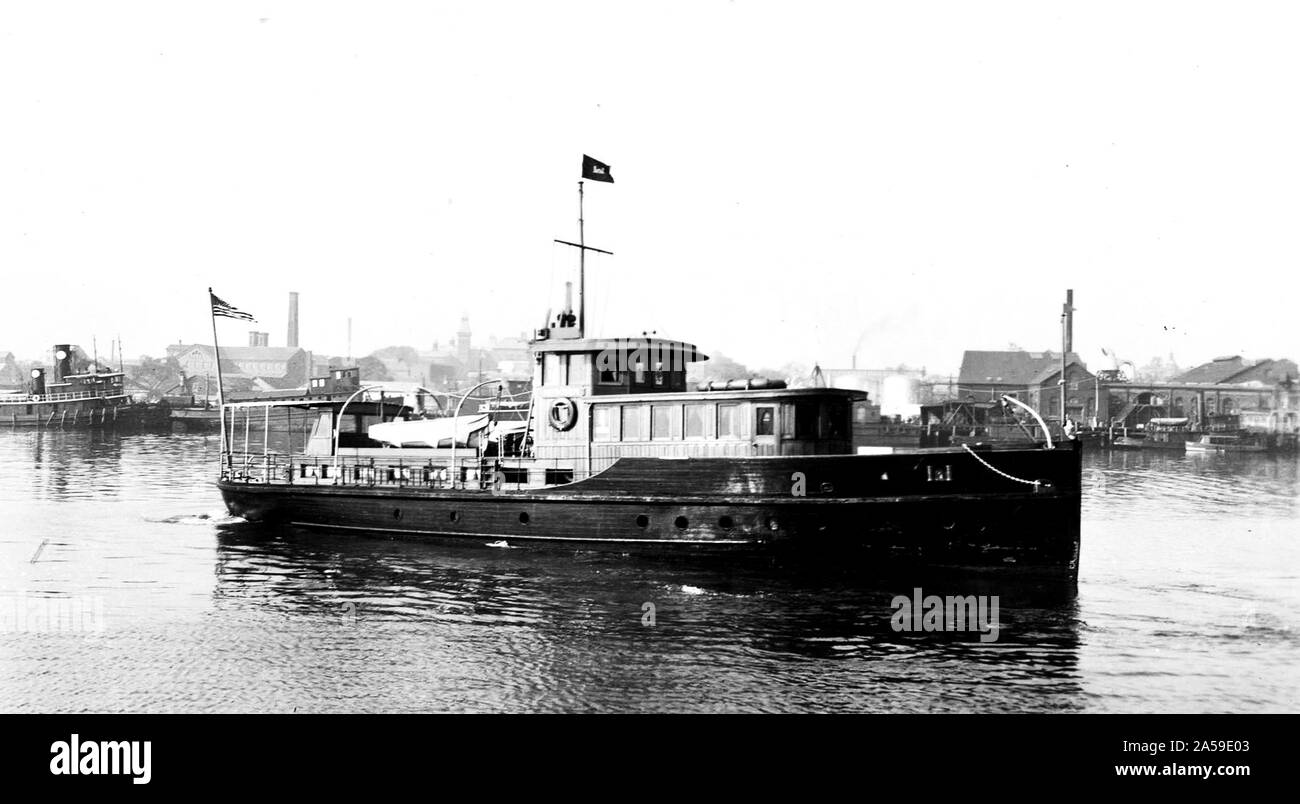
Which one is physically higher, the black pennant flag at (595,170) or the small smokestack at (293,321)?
the small smokestack at (293,321)

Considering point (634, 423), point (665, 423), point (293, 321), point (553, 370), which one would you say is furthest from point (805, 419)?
point (293, 321)

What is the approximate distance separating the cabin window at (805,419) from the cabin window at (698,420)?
6.33ft

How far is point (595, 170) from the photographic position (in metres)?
22.7

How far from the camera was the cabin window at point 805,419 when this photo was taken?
20312mm

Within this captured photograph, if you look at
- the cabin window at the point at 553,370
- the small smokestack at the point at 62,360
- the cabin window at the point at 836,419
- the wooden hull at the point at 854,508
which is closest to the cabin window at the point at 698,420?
the wooden hull at the point at 854,508

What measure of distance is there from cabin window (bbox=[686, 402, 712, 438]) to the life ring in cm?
300

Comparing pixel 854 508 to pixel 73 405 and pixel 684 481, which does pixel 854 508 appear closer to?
pixel 684 481

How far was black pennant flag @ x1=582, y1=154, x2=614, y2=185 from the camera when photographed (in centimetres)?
2250

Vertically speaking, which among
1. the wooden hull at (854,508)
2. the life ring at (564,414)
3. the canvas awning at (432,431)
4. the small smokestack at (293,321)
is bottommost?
the wooden hull at (854,508)

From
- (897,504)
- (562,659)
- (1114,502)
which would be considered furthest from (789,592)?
(1114,502)

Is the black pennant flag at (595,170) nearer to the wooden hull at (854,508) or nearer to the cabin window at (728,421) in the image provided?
the cabin window at (728,421)

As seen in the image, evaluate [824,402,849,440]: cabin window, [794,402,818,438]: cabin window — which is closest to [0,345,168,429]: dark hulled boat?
[794,402,818,438]: cabin window

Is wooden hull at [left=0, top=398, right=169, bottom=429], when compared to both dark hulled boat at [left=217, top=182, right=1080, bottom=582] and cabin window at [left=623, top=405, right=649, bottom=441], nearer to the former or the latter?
dark hulled boat at [left=217, top=182, right=1080, bottom=582]
